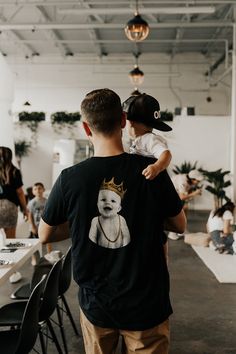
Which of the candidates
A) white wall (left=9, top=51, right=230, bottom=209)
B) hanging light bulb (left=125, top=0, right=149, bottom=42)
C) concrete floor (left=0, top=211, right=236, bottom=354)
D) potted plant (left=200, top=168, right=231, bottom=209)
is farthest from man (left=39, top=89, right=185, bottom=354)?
white wall (left=9, top=51, right=230, bottom=209)

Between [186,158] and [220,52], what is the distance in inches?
180

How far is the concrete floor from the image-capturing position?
3.30 m

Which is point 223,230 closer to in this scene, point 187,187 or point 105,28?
point 187,187

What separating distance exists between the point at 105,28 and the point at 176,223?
32.1ft

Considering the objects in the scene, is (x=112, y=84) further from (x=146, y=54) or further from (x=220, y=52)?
(x=220, y=52)

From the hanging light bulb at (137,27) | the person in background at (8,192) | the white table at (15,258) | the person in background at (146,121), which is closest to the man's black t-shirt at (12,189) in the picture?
the person in background at (8,192)

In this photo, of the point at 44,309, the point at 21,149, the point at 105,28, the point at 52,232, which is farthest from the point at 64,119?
the point at 52,232

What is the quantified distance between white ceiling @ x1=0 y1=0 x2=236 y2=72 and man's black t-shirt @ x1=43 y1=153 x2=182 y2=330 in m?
6.70

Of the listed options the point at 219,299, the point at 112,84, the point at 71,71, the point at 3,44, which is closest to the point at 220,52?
the point at 112,84

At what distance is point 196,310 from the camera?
4.08 meters

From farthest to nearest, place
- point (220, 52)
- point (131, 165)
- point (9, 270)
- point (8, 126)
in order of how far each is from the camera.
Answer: point (220, 52) < point (8, 126) < point (9, 270) < point (131, 165)

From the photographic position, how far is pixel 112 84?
1404 centimetres

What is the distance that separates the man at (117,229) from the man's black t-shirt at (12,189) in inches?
129

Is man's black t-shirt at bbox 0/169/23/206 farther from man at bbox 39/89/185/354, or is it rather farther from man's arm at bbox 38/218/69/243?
man at bbox 39/89/185/354
